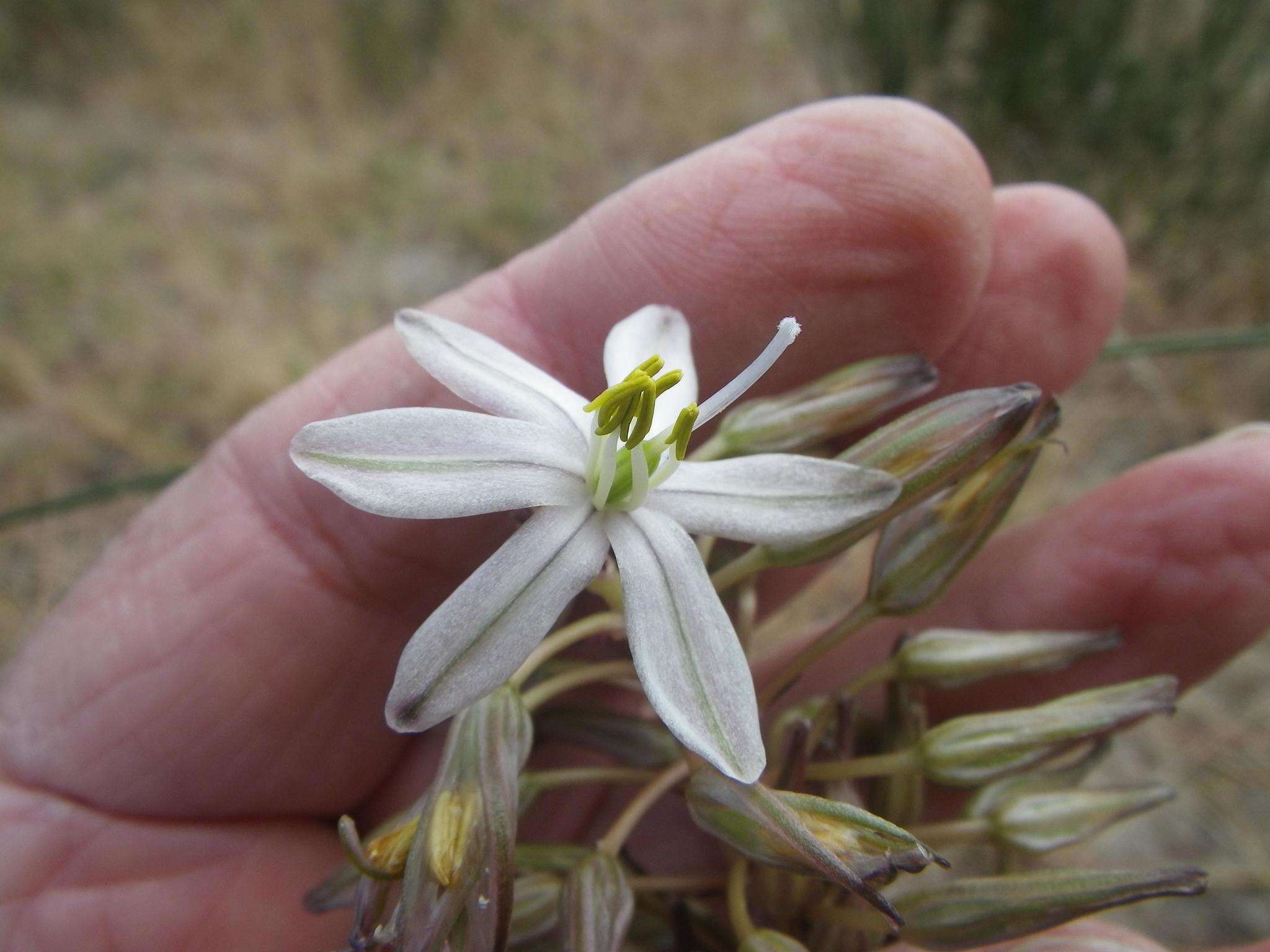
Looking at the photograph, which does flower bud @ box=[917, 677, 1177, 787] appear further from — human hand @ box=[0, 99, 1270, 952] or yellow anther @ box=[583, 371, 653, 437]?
yellow anther @ box=[583, 371, 653, 437]

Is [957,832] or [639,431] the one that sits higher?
[639,431]

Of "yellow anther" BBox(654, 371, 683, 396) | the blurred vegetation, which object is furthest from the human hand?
the blurred vegetation

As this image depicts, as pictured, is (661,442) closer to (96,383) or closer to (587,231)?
(587,231)

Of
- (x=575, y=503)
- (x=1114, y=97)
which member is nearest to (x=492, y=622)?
(x=575, y=503)

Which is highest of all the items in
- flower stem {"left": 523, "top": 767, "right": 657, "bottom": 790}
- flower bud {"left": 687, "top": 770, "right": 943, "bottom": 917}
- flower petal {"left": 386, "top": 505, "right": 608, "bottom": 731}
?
flower petal {"left": 386, "top": 505, "right": 608, "bottom": 731}

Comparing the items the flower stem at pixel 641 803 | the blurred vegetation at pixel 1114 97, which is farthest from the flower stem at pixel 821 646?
the blurred vegetation at pixel 1114 97

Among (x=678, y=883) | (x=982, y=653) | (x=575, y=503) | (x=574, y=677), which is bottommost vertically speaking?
(x=678, y=883)

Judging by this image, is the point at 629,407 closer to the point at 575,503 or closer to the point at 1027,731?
the point at 575,503

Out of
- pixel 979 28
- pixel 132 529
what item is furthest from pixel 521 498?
pixel 979 28
